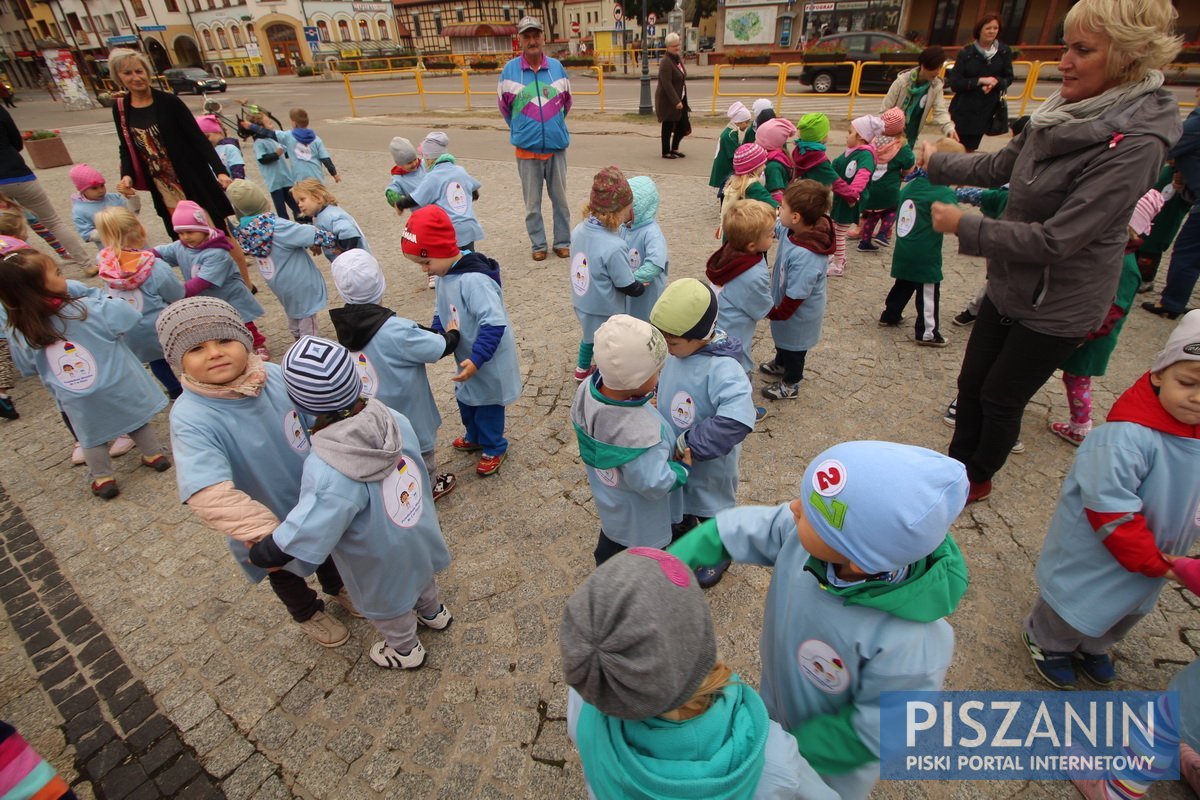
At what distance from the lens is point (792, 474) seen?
3670 mm

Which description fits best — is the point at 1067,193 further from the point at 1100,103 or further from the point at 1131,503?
the point at 1131,503

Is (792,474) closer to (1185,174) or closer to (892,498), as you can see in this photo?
(892,498)

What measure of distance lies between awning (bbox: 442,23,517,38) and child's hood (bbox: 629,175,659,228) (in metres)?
60.3

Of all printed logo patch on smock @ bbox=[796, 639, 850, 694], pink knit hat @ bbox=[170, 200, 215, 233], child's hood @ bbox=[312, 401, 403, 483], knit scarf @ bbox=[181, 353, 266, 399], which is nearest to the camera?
printed logo patch on smock @ bbox=[796, 639, 850, 694]

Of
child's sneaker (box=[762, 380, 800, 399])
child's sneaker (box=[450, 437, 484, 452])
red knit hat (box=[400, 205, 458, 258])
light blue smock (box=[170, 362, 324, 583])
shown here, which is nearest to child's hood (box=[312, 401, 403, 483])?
light blue smock (box=[170, 362, 324, 583])

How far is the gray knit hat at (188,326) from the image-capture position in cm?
217

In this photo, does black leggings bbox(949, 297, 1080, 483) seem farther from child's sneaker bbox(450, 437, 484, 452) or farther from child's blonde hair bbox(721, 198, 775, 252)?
child's sneaker bbox(450, 437, 484, 452)

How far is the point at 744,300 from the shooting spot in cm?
363

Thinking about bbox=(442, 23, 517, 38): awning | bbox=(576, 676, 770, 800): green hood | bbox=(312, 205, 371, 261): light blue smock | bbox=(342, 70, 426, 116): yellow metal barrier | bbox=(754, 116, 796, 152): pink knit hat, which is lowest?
bbox=(576, 676, 770, 800): green hood

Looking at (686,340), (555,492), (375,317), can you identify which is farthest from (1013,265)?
(375,317)

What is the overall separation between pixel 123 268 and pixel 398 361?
8.64 ft

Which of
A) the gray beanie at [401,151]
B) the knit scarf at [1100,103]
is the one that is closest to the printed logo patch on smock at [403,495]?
the knit scarf at [1100,103]

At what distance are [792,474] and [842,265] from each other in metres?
3.71

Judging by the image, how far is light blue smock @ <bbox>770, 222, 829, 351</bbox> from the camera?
3.87 meters
